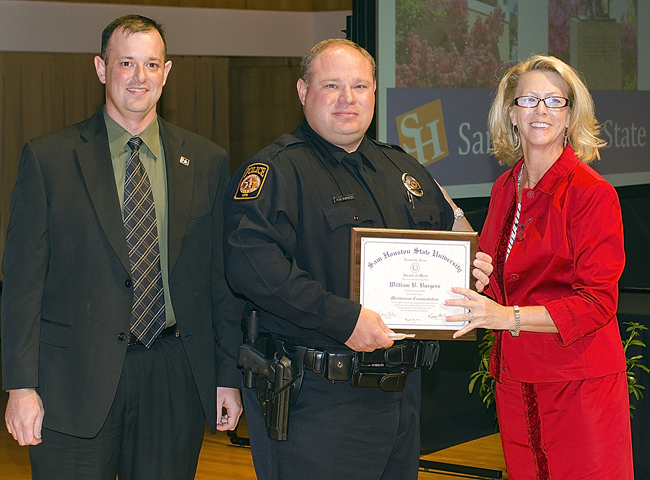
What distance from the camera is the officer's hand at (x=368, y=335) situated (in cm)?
202

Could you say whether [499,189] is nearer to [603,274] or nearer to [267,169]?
[603,274]

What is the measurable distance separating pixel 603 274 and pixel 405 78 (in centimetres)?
223

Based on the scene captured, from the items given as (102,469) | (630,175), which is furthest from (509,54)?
(102,469)

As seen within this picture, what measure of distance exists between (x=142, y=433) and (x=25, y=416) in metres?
0.32

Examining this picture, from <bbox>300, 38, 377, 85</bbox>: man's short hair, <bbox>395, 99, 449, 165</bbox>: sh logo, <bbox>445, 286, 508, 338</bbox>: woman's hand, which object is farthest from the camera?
<bbox>395, 99, 449, 165</bbox>: sh logo

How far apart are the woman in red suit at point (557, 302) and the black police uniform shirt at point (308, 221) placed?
31cm

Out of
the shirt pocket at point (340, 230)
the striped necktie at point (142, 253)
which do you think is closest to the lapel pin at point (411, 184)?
the shirt pocket at point (340, 230)

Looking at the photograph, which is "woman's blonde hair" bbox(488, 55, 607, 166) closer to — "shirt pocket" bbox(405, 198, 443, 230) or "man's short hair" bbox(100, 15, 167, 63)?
"shirt pocket" bbox(405, 198, 443, 230)

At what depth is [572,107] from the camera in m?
2.30

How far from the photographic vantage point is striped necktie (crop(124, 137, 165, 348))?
7.06 feet

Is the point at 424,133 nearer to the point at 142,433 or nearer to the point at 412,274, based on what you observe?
the point at 412,274

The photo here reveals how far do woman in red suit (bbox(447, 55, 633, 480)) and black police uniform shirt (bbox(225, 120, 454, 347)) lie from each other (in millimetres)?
313

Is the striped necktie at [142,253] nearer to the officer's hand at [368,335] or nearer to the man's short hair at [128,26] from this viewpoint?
Result: the man's short hair at [128,26]

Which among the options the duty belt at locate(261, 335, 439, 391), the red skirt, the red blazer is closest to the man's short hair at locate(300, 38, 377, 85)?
the red blazer
